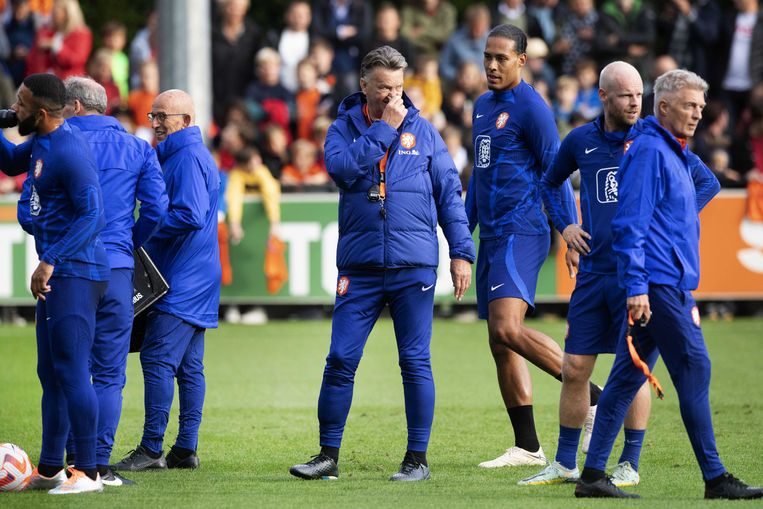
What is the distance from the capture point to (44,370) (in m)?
7.37

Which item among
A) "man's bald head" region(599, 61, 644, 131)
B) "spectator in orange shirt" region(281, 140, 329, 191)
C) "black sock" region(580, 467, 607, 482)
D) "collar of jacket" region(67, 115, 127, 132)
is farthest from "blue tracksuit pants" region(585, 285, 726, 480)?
"spectator in orange shirt" region(281, 140, 329, 191)

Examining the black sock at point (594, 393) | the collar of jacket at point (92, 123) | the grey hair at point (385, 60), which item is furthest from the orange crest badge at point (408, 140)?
the black sock at point (594, 393)

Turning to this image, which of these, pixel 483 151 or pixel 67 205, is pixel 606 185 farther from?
pixel 67 205

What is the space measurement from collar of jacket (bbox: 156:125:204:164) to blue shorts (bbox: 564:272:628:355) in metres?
2.51

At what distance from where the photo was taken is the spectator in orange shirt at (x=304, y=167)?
1734 centimetres

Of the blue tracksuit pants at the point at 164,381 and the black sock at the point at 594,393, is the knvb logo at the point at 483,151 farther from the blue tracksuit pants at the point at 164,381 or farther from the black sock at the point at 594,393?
the blue tracksuit pants at the point at 164,381

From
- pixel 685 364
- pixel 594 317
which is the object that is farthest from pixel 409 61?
pixel 685 364

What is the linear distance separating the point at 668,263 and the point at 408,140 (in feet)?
5.75

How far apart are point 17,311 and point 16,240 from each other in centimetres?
112

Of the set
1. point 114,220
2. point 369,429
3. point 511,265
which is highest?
point 114,220

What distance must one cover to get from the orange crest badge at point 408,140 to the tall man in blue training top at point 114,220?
1361 millimetres

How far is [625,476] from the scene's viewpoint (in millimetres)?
7363

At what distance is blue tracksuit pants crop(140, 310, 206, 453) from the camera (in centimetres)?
821

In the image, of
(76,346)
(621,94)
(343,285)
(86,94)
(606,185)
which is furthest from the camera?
(343,285)
